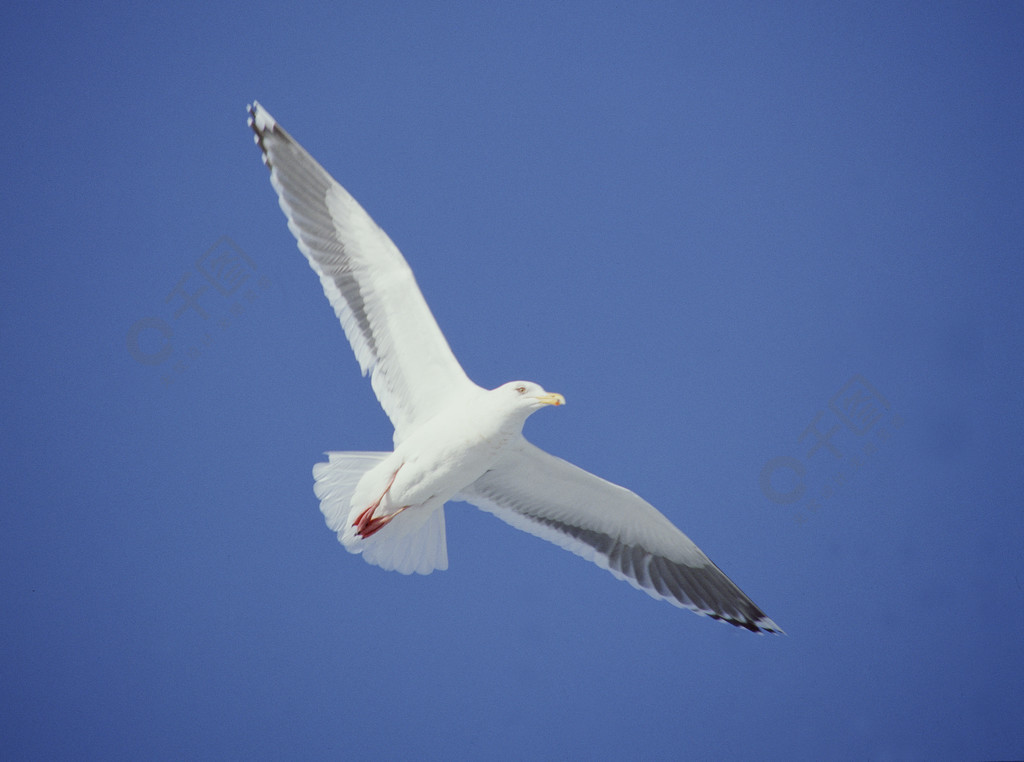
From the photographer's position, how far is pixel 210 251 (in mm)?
4992

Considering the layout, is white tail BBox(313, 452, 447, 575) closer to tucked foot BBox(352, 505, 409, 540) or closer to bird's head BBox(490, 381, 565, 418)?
tucked foot BBox(352, 505, 409, 540)

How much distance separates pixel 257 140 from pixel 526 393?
1486 mm

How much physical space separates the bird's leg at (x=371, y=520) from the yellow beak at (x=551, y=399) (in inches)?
24.2

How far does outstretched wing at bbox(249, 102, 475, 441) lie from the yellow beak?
38cm

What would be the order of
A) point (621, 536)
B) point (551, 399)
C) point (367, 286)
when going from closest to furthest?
point (551, 399), point (367, 286), point (621, 536)

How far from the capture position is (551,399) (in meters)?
3.92

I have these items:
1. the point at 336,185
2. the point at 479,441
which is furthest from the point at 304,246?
the point at 479,441

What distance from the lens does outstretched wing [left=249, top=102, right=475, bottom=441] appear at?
13.7 feet

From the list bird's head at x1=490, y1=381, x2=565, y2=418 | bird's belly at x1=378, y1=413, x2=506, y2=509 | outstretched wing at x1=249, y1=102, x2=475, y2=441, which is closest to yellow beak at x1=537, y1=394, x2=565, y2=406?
bird's head at x1=490, y1=381, x2=565, y2=418

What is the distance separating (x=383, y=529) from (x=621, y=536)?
3.66 ft

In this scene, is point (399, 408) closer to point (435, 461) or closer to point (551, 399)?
point (435, 461)

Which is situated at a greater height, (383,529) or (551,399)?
(551,399)

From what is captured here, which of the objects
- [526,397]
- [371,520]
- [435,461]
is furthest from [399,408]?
[526,397]

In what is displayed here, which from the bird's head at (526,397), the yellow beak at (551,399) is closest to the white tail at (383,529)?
the bird's head at (526,397)
